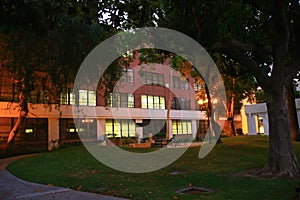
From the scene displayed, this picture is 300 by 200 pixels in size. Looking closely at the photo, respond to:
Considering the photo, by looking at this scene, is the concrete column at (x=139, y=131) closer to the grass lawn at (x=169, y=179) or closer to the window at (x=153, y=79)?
the window at (x=153, y=79)

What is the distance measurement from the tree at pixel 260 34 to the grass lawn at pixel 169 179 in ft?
Result: 4.95

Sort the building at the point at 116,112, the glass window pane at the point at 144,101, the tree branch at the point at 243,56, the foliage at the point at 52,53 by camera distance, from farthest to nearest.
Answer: the glass window pane at the point at 144,101
the building at the point at 116,112
the foliage at the point at 52,53
the tree branch at the point at 243,56

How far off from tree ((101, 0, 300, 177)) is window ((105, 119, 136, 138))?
2747 cm

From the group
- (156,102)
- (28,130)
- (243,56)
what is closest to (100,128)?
(28,130)

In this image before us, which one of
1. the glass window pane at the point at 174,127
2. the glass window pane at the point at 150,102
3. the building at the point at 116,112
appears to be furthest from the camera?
the glass window pane at the point at 174,127

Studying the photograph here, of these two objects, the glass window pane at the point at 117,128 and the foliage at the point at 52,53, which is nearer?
the foliage at the point at 52,53

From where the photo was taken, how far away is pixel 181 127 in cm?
4809

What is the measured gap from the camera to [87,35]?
17.0m

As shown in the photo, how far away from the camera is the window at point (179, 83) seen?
4817cm

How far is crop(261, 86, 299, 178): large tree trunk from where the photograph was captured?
977 centimetres

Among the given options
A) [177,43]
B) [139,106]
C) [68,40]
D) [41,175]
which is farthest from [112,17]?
[139,106]

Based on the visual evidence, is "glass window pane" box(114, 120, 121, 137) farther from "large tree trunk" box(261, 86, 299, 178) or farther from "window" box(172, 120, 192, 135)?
"large tree trunk" box(261, 86, 299, 178)

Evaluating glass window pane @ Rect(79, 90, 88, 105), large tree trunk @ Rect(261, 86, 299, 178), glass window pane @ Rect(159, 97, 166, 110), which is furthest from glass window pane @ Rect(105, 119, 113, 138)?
large tree trunk @ Rect(261, 86, 299, 178)

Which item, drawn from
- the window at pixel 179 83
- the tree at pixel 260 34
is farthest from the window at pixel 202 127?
the tree at pixel 260 34
